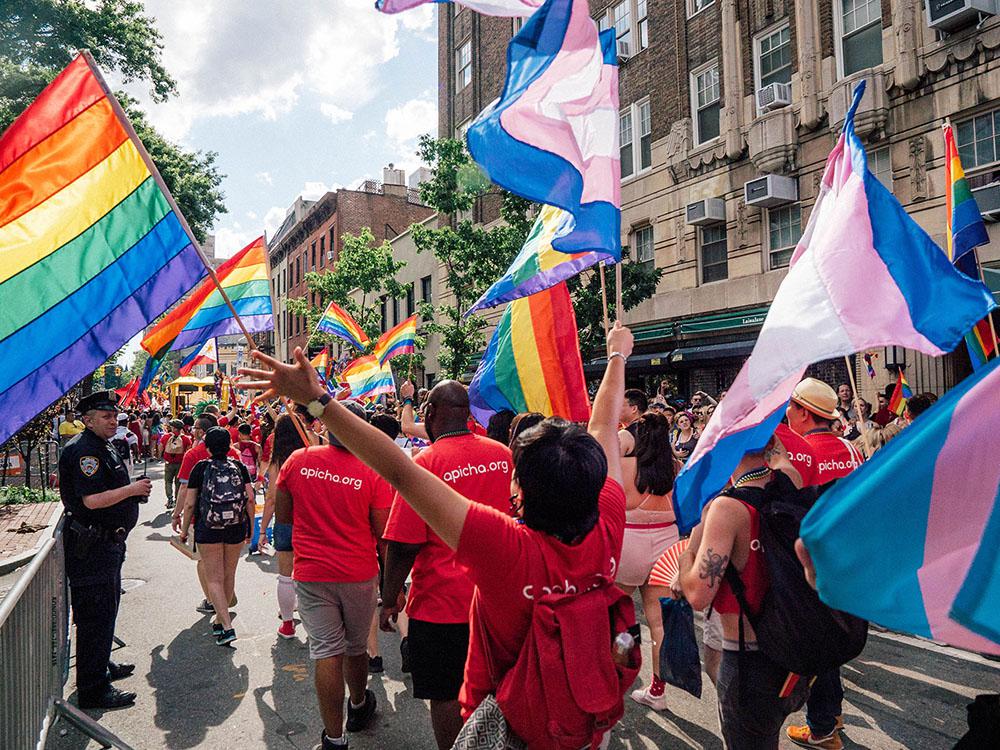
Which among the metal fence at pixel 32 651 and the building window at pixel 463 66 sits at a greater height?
the building window at pixel 463 66

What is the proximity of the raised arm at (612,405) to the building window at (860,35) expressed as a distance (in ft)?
44.3

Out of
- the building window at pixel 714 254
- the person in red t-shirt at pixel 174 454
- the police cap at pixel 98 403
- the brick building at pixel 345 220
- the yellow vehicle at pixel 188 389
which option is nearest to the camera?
the police cap at pixel 98 403

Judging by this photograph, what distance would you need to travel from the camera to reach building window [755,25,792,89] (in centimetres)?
1516

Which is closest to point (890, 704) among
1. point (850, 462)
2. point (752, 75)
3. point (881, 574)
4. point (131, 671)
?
point (850, 462)

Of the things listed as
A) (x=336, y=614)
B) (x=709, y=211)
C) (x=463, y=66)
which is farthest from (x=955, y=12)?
(x=463, y=66)

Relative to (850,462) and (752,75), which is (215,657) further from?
(752,75)

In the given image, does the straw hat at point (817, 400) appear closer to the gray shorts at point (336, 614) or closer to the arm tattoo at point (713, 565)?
the arm tattoo at point (713, 565)

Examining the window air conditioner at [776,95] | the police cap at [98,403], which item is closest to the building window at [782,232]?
the window air conditioner at [776,95]

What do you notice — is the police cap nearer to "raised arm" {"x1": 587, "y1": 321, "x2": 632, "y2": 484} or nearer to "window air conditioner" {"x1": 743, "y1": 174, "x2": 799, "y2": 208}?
"raised arm" {"x1": 587, "y1": 321, "x2": 632, "y2": 484}

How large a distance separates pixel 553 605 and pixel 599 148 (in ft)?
9.34

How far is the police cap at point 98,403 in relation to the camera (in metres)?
5.09

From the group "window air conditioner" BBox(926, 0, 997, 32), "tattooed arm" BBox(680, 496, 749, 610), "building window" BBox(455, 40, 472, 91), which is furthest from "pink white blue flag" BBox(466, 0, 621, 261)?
"building window" BBox(455, 40, 472, 91)

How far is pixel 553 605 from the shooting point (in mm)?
2004

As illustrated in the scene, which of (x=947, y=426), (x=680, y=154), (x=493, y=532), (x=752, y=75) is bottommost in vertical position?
(x=493, y=532)
